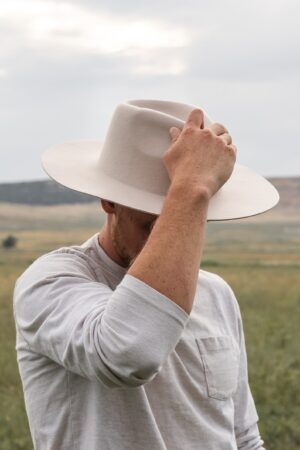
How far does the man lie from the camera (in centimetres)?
234

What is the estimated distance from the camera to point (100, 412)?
2.54m

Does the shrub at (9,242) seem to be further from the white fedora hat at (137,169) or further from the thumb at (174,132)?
the thumb at (174,132)

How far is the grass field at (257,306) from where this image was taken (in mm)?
9352

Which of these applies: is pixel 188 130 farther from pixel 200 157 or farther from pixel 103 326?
pixel 103 326

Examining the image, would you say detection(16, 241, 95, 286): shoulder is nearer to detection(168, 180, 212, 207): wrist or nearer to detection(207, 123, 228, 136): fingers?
detection(168, 180, 212, 207): wrist

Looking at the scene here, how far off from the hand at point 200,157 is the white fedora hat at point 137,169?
0.17m

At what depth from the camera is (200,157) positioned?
96.9 inches

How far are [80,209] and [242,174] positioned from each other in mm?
29278

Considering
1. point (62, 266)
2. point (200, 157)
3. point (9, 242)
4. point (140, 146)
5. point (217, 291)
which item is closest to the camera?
point (200, 157)

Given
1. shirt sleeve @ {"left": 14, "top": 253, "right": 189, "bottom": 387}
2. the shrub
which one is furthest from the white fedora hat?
the shrub

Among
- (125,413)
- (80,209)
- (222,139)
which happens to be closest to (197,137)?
(222,139)

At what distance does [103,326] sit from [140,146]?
572mm

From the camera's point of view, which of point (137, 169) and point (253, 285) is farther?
point (253, 285)

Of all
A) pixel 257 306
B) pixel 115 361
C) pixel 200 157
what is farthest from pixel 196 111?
pixel 257 306
